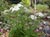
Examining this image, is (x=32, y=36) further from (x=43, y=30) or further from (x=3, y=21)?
(x=3, y=21)

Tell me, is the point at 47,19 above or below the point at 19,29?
below

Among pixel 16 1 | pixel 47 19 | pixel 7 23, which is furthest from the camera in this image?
pixel 16 1

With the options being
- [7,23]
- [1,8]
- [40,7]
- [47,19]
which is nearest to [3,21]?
[7,23]

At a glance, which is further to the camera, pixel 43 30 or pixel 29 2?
pixel 29 2

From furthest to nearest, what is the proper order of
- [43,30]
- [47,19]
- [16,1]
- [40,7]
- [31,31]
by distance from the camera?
[16,1], [40,7], [47,19], [43,30], [31,31]

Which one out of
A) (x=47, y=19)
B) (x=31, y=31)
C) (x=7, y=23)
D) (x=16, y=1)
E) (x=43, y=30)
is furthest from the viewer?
(x=16, y=1)

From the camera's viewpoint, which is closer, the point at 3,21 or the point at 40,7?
the point at 3,21

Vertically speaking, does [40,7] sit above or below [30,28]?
below

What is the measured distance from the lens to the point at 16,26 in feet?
11.8

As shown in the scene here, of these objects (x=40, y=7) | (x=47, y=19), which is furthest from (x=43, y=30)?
(x=40, y=7)

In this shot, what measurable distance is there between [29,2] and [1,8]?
70.6 inches

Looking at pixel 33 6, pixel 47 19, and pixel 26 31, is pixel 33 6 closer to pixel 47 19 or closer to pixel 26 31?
pixel 47 19

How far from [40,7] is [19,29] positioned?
4.78 metres

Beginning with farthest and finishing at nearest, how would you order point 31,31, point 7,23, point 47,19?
point 47,19 < point 7,23 < point 31,31
